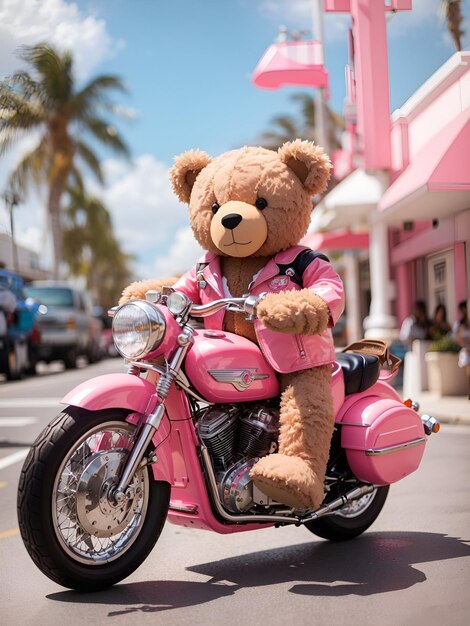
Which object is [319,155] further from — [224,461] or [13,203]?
[13,203]

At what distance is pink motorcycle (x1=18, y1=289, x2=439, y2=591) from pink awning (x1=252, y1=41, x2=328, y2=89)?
699 centimetres

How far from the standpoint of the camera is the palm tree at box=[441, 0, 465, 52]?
5.07m

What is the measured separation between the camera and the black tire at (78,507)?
3617 millimetres

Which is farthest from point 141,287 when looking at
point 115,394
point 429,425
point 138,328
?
point 429,425

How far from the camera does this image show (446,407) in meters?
10.7

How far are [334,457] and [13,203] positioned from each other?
389cm

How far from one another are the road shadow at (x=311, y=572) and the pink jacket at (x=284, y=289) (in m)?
0.95

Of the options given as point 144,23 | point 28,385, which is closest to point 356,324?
point 28,385

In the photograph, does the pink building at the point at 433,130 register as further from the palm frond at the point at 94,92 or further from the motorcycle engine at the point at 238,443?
the palm frond at the point at 94,92

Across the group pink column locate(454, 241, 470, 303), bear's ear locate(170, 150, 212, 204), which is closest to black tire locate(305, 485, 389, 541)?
pink column locate(454, 241, 470, 303)

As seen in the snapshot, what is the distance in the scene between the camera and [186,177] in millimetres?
4777

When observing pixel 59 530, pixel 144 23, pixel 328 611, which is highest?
pixel 144 23

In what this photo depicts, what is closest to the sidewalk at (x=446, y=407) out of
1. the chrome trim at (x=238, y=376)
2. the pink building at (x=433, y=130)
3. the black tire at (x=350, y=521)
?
the pink building at (x=433, y=130)

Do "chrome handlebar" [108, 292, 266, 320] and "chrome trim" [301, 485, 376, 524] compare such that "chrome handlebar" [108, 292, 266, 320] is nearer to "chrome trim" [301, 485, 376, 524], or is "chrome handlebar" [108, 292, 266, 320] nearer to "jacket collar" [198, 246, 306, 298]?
"jacket collar" [198, 246, 306, 298]
